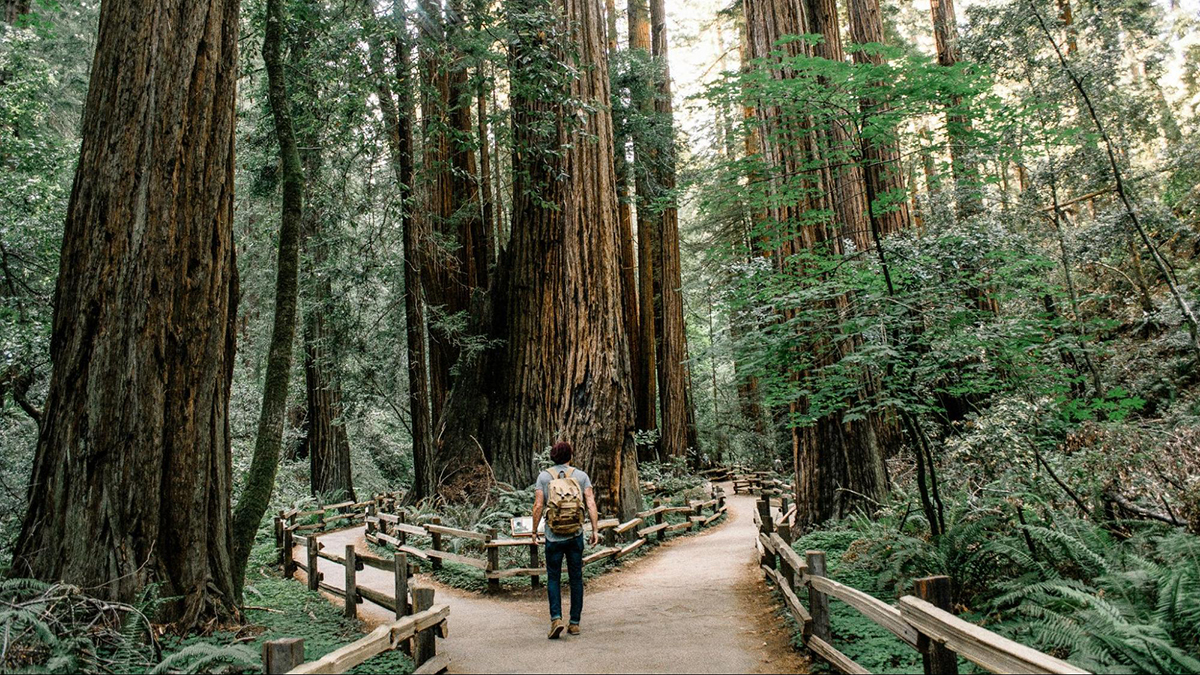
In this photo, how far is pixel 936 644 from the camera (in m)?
3.44

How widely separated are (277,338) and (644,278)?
13246mm

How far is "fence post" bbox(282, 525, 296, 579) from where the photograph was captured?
32.9ft

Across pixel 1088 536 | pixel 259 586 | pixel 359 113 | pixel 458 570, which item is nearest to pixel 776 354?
pixel 1088 536

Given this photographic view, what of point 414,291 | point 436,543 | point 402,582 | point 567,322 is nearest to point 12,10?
point 414,291

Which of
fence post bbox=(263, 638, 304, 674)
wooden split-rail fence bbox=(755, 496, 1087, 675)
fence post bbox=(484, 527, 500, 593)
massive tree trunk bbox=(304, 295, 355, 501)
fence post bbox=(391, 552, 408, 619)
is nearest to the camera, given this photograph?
wooden split-rail fence bbox=(755, 496, 1087, 675)

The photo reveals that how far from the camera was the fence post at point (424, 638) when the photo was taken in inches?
193

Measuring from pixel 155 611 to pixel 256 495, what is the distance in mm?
1794

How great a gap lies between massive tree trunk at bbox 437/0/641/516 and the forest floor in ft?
6.78

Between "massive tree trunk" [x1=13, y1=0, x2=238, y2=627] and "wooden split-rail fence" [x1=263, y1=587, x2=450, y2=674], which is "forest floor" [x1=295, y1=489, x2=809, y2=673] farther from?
"massive tree trunk" [x1=13, y1=0, x2=238, y2=627]

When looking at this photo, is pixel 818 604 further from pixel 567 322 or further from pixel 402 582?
pixel 567 322

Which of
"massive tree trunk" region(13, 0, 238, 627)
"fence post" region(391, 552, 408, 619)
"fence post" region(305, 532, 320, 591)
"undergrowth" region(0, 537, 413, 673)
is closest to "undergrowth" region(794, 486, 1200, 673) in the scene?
"fence post" region(391, 552, 408, 619)

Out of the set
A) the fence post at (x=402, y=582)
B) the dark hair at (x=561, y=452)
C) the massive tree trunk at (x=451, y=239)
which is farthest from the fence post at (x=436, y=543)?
the dark hair at (x=561, y=452)

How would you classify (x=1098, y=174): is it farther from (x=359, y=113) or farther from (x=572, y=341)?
(x=359, y=113)

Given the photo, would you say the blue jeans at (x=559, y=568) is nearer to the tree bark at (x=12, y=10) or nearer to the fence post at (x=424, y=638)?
the fence post at (x=424, y=638)
